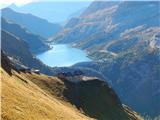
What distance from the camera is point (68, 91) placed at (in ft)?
641

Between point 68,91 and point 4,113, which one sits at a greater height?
point 4,113

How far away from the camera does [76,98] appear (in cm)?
19188

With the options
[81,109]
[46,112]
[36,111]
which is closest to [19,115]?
[36,111]

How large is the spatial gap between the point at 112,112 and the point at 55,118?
120 m

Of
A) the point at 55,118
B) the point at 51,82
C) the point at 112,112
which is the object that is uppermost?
the point at 55,118

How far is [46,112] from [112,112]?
12218cm

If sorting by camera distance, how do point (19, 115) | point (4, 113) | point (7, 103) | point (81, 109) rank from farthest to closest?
point (81, 109) < point (7, 103) < point (19, 115) < point (4, 113)

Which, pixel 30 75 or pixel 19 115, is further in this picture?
pixel 30 75

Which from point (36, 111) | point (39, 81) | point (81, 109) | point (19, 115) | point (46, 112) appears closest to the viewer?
point (19, 115)

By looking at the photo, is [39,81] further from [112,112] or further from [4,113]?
[4,113]

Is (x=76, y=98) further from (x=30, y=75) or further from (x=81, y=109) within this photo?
(x=30, y=75)

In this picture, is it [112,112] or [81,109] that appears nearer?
[81,109]

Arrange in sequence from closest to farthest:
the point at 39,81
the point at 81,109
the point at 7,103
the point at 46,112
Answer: the point at 7,103 < the point at 46,112 < the point at 81,109 < the point at 39,81

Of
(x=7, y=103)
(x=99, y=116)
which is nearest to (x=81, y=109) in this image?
(x=99, y=116)
